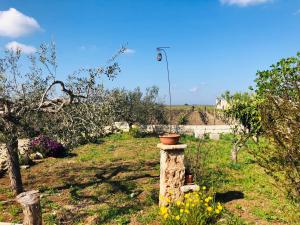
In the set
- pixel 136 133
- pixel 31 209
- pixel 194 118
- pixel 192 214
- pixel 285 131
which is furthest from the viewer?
pixel 194 118

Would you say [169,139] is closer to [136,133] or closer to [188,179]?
[188,179]

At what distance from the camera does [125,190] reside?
38.1 ft

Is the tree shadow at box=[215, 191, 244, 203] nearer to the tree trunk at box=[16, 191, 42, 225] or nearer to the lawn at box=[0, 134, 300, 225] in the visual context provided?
the lawn at box=[0, 134, 300, 225]

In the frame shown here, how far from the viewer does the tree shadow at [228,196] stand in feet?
33.6

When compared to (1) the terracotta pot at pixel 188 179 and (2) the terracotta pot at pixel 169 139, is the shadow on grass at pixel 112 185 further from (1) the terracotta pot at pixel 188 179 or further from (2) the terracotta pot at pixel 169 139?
(2) the terracotta pot at pixel 169 139

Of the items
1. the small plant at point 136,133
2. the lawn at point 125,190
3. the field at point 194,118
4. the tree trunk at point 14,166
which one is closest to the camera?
the lawn at point 125,190

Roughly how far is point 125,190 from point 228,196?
12.2 ft

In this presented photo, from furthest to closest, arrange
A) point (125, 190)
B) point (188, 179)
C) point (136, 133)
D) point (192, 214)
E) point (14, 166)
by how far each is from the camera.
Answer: point (136, 133) → point (125, 190) → point (14, 166) → point (188, 179) → point (192, 214)

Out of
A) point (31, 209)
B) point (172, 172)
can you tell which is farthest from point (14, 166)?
point (172, 172)

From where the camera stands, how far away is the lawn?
356 inches

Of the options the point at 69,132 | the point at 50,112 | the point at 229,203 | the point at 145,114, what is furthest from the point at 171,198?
the point at 145,114

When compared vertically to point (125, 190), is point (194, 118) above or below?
Answer: above

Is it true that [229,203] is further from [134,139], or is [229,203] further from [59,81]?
[134,139]

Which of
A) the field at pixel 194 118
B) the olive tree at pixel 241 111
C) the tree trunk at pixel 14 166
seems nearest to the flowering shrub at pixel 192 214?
the tree trunk at pixel 14 166
